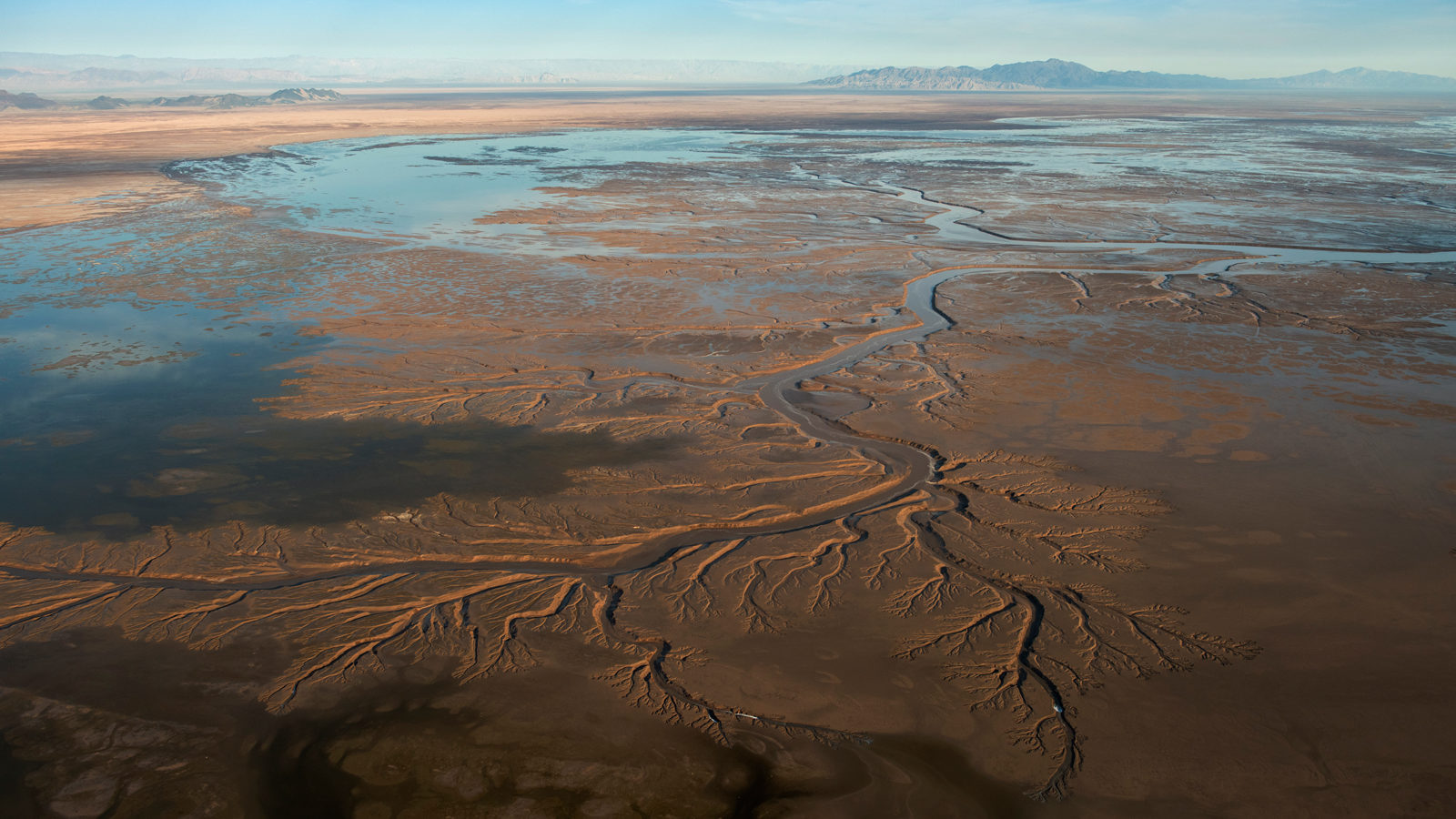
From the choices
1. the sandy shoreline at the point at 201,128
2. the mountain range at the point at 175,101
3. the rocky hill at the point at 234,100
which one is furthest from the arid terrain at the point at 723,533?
the rocky hill at the point at 234,100

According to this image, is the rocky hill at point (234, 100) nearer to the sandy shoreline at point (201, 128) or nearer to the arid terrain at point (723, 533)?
the sandy shoreline at point (201, 128)

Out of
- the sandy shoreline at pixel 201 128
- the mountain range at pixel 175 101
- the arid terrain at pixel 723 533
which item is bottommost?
the arid terrain at pixel 723 533

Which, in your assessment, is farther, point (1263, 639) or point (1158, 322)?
point (1158, 322)

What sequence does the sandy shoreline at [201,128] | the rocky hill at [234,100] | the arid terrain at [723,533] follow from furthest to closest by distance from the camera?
the rocky hill at [234,100] → the sandy shoreline at [201,128] → the arid terrain at [723,533]

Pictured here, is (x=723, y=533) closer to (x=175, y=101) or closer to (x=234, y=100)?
(x=234, y=100)

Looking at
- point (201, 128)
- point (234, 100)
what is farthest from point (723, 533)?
point (234, 100)

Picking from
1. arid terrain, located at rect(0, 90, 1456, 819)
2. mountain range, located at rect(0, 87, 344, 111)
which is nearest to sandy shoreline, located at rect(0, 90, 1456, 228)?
mountain range, located at rect(0, 87, 344, 111)

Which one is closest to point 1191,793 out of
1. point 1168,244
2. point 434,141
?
point 1168,244

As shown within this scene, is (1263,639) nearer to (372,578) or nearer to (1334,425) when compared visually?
(1334,425)
